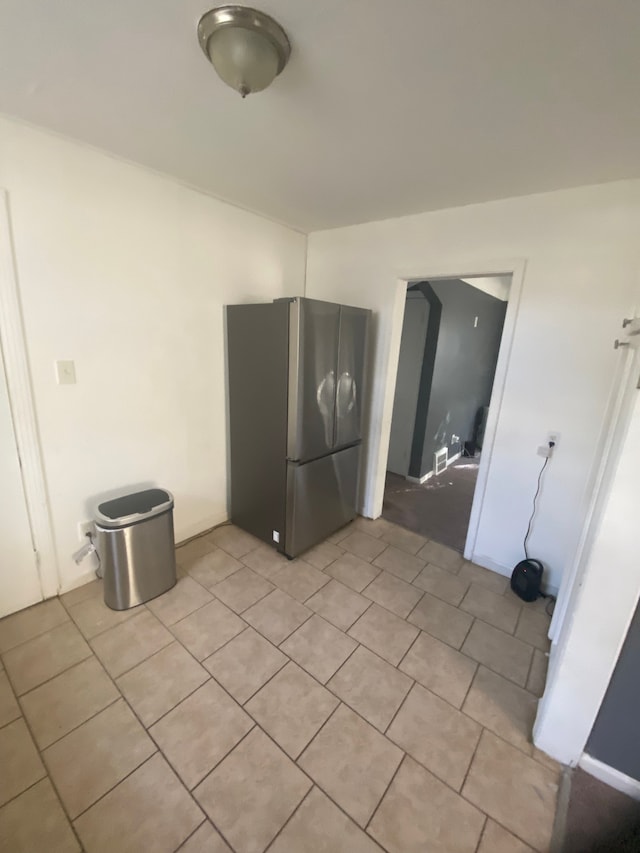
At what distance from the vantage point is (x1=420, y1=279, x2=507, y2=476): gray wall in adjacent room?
383cm

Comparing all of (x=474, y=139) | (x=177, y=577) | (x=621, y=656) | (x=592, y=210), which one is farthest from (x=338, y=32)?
(x=177, y=577)

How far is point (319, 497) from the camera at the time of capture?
250 cm

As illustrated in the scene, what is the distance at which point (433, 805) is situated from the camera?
47.4 inches

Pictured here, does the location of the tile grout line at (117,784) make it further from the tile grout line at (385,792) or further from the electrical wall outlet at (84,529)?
the electrical wall outlet at (84,529)

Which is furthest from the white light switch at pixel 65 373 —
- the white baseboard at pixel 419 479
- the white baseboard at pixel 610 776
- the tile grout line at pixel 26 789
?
the white baseboard at pixel 419 479

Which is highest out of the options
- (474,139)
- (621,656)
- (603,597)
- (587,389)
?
(474,139)

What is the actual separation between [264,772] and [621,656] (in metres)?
1.36

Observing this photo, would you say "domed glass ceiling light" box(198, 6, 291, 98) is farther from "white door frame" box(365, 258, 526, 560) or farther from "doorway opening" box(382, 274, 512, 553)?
"doorway opening" box(382, 274, 512, 553)

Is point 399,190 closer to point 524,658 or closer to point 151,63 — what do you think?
point 151,63

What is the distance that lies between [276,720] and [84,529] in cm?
150

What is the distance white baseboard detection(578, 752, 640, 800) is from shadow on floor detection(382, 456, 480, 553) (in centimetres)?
139

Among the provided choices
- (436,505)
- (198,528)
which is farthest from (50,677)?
(436,505)

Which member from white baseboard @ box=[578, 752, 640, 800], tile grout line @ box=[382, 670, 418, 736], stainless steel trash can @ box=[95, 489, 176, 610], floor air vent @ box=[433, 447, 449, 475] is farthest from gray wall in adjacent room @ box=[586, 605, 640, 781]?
floor air vent @ box=[433, 447, 449, 475]

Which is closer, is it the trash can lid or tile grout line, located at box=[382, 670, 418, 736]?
tile grout line, located at box=[382, 670, 418, 736]
